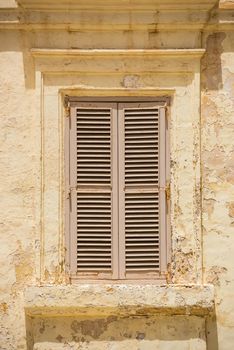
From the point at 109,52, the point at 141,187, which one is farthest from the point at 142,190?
the point at 109,52

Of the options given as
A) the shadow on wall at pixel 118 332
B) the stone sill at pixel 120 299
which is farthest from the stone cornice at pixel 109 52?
the shadow on wall at pixel 118 332

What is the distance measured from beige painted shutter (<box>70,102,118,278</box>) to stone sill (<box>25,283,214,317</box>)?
23 cm

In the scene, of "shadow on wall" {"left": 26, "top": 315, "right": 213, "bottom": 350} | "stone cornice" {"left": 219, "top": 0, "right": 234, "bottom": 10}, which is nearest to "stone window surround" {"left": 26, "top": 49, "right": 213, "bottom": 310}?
"shadow on wall" {"left": 26, "top": 315, "right": 213, "bottom": 350}

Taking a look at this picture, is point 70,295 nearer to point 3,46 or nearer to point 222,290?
point 222,290

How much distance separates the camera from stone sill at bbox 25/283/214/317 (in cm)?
588

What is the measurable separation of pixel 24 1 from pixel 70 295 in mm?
2417

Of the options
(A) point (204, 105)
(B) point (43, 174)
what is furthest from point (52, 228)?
(A) point (204, 105)

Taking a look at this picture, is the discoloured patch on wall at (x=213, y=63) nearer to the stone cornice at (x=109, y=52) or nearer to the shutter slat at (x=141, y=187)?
the stone cornice at (x=109, y=52)

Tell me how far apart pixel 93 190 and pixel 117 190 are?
0.20 metres

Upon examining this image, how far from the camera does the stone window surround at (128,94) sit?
19.7 feet

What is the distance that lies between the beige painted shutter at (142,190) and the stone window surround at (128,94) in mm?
108

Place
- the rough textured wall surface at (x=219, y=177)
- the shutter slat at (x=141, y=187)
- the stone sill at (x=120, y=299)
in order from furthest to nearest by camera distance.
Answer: the shutter slat at (x=141, y=187) < the rough textured wall surface at (x=219, y=177) < the stone sill at (x=120, y=299)

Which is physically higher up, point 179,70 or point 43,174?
point 179,70

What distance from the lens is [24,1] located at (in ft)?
19.5
